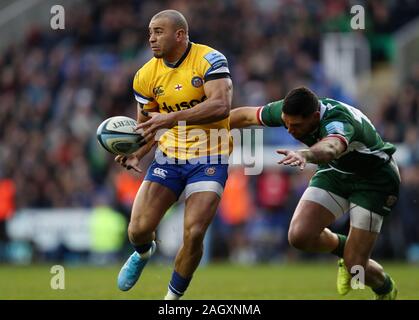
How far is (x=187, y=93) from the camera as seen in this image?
8.91 m

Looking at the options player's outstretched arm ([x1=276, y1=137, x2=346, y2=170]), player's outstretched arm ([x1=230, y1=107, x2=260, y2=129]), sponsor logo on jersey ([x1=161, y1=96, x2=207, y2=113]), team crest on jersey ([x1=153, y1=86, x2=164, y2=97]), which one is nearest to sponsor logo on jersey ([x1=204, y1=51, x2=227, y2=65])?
sponsor logo on jersey ([x1=161, y1=96, x2=207, y2=113])

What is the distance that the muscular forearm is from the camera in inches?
338

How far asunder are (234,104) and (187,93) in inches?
403

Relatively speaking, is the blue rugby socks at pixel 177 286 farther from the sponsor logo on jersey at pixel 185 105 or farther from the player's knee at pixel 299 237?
the sponsor logo on jersey at pixel 185 105

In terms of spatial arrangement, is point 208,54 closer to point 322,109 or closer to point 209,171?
point 209,171

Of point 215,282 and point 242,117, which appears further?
point 215,282

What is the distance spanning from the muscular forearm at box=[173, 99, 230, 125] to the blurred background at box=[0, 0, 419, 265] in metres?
8.88

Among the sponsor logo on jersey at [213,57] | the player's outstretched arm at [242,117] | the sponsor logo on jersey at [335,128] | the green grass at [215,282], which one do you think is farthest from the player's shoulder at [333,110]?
the green grass at [215,282]

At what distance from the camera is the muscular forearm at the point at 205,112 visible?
28.2ft

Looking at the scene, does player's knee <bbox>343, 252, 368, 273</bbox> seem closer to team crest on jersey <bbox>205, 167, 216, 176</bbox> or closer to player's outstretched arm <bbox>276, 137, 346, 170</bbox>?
player's outstretched arm <bbox>276, 137, 346, 170</bbox>

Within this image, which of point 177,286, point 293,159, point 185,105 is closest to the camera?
point 293,159

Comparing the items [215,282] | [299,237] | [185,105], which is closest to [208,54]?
[185,105]
